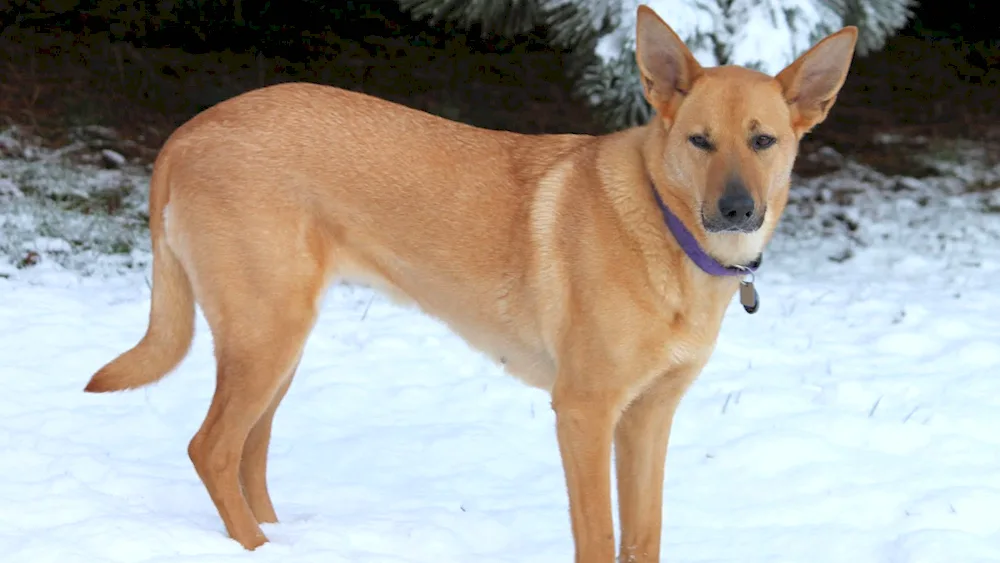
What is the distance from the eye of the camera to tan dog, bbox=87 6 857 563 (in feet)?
11.0

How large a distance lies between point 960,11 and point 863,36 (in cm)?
529

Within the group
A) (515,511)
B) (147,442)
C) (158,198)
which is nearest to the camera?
(158,198)

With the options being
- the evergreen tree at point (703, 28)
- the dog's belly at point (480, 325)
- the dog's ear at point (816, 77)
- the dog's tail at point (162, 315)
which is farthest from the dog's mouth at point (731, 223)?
the evergreen tree at point (703, 28)

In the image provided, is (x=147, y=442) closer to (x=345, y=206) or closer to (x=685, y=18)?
(x=345, y=206)

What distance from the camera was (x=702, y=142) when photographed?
3.33 metres

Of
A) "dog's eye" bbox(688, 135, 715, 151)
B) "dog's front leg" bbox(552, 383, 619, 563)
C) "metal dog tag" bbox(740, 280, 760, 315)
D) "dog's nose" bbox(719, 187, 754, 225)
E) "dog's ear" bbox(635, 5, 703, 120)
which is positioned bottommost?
"dog's front leg" bbox(552, 383, 619, 563)

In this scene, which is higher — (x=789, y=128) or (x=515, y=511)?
(x=789, y=128)

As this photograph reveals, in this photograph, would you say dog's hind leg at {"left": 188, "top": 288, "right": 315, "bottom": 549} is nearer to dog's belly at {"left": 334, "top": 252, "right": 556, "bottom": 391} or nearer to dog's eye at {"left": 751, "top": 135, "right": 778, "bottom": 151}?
dog's belly at {"left": 334, "top": 252, "right": 556, "bottom": 391}

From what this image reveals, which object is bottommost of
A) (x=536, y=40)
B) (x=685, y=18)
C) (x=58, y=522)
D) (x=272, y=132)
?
(x=536, y=40)

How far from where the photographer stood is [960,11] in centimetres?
1079

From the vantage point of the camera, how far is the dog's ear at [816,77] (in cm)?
343

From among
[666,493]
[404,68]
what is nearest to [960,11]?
[404,68]

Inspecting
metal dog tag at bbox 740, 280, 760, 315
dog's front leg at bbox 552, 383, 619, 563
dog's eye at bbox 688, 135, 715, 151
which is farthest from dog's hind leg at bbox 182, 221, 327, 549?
metal dog tag at bbox 740, 280, 760, 315

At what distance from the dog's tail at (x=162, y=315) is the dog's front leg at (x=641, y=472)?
1.42 meters
